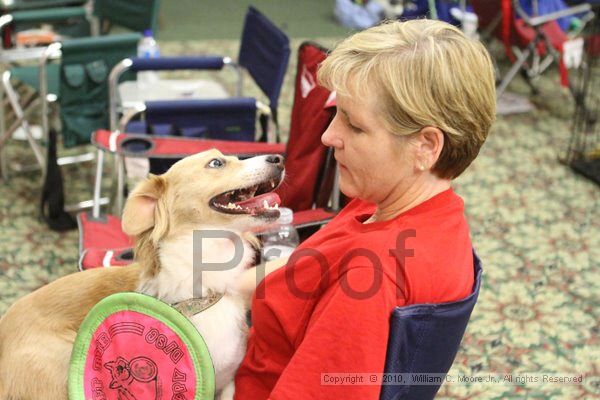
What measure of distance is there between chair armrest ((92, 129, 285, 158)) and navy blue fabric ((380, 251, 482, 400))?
4.97 feet

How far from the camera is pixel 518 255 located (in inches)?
140

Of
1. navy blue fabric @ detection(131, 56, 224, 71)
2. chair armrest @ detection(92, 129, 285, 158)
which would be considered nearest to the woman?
chair armrest @ detection(92, 129, 285, 158)

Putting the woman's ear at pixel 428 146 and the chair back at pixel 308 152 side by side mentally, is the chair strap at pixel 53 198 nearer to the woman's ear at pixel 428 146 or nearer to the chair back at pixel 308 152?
the chair back at pixel 308 152

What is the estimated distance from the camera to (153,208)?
1800mm

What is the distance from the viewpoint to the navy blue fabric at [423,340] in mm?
1253

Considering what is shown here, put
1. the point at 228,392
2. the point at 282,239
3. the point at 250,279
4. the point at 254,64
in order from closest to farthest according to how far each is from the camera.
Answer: the point at 228,392 → the point at 250,279 → the point at 282,239 → the point at 254,64

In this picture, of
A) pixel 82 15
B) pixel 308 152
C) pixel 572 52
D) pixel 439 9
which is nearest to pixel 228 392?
pixel 308 152

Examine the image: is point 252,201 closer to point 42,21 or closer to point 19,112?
point 19,112

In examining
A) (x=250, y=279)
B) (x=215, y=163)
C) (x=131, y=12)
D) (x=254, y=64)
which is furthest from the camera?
(x=131, y=12)

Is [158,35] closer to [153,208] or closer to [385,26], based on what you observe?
[153,208]

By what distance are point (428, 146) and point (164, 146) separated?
1662mm

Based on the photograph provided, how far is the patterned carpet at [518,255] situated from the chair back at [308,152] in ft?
2.74

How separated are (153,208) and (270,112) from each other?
1.46 metres

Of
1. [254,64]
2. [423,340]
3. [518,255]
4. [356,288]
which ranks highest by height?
[356,288]
